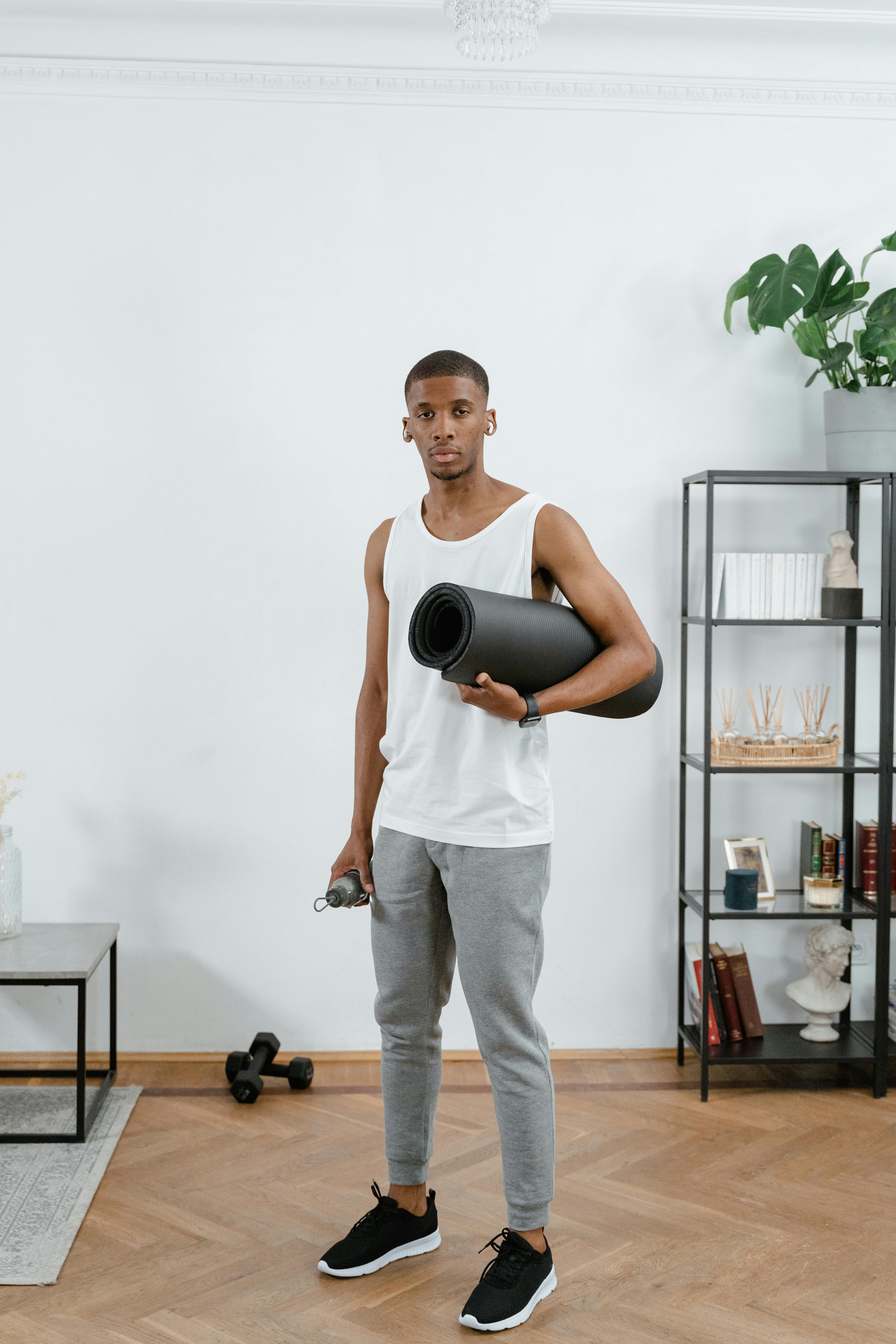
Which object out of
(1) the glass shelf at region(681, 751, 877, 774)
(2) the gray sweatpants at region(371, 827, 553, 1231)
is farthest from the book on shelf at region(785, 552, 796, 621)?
(2) the gray sweatpants at region(371, 827, 553, 1231)

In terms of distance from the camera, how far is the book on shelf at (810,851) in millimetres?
2926

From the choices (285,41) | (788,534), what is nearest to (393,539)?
(788,534)

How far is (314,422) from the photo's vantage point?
9.86ft

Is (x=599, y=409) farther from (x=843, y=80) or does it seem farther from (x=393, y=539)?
(x=393, y=539)

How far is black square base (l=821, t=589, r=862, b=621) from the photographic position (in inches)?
111

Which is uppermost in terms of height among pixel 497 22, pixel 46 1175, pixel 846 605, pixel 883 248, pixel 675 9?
pixel 675 9

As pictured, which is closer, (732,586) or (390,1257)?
(390,1257)

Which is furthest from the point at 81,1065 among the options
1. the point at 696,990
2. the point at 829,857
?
the point at 829,857

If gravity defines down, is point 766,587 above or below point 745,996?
above

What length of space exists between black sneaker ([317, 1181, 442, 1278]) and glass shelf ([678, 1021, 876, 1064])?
106 cm

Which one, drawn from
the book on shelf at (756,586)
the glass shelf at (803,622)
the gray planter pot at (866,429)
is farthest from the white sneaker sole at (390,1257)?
the gray planter pot at (866,429)

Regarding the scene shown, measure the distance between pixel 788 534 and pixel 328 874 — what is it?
159 centimetres

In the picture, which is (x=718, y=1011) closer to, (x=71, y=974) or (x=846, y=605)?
(x=846, y=605)

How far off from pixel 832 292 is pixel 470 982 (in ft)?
6.48
